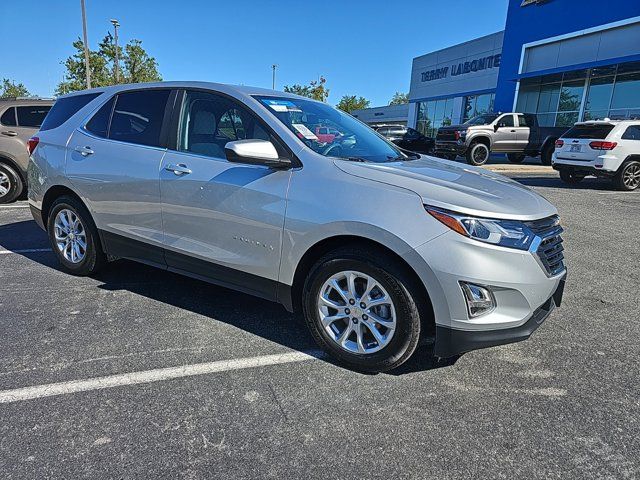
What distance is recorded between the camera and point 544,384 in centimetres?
279

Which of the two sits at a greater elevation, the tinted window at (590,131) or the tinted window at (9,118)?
the tinted window at (590,131)

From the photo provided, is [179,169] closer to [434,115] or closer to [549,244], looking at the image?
[549,244]

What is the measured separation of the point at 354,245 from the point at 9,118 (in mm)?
8004

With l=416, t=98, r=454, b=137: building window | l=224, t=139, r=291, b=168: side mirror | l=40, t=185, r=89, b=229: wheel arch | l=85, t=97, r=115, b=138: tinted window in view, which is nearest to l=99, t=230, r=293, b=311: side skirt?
l=40, t=185, r=89, b=229: wheel arch

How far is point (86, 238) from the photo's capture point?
4.21 meters

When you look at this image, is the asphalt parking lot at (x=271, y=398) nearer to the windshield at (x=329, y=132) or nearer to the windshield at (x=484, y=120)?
the windshield at (x=329, y=132)

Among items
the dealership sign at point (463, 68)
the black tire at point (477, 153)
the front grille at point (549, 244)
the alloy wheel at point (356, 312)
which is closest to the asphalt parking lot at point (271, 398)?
the alloy wheel at point (356, 312)

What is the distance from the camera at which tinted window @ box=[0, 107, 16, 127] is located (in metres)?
7.96

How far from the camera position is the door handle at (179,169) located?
337 cm

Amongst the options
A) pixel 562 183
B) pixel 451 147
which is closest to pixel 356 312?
pixel 562 183

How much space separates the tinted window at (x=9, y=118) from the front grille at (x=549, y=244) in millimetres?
8753

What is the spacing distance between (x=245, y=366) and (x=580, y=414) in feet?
6.42

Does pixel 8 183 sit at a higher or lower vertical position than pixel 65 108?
lower

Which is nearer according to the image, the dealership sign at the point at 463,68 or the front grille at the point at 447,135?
the front grille at the point at 447,135
